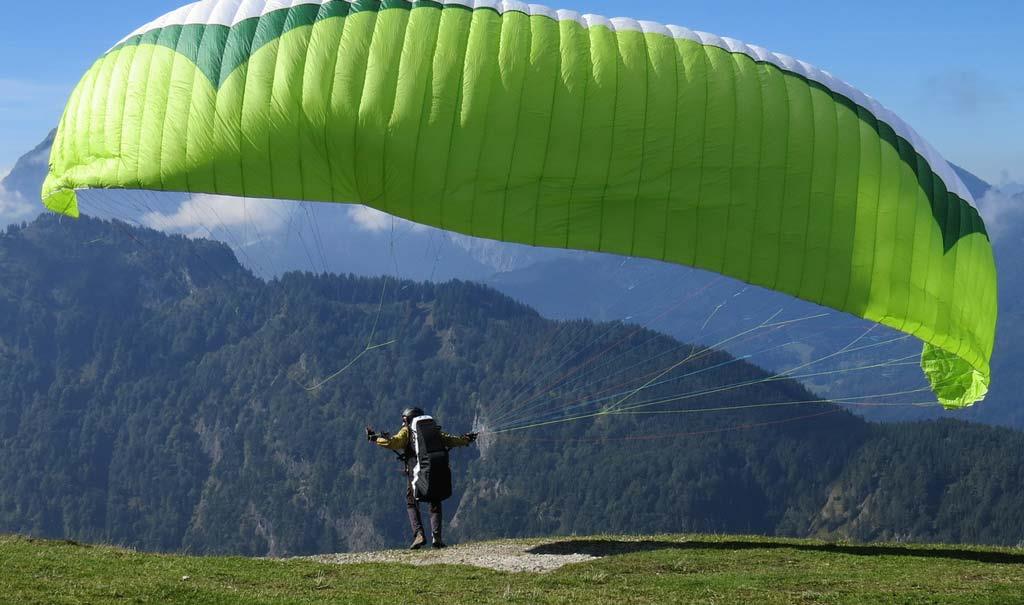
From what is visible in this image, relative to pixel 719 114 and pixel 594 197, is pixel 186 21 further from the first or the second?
pixel 719 114

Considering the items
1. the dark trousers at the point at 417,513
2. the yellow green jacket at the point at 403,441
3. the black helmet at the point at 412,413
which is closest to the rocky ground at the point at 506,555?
the dark trousers at the point at 417,513

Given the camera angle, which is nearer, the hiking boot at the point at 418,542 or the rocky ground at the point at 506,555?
the rocky ground at the point at 506,555

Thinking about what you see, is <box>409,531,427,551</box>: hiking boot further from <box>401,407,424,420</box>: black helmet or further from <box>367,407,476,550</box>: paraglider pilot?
<box>401,407,424,420</box>: black helmet

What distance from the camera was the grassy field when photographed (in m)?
16.9

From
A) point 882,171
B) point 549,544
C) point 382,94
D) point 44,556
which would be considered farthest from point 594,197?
point 44,556

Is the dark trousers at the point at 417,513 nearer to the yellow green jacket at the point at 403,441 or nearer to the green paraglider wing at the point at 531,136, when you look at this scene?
Answer: the yellow green jacket at the point at 403,441

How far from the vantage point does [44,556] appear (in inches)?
800

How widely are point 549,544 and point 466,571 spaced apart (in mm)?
4382

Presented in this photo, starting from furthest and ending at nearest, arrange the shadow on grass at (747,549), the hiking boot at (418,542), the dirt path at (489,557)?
the hiking boot at (418,542) < the shadow on grass at (747,549) < the dirt path at (489,557)

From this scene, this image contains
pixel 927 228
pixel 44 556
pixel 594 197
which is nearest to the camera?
pixel 44 556

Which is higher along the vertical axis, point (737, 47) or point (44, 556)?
point (737, 47)

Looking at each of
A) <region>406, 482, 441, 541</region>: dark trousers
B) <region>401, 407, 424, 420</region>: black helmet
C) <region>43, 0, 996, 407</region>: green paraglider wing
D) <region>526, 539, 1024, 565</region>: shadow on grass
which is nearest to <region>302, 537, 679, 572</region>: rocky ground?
<region>526, 539, 1024, 565</region>: shadow on grass

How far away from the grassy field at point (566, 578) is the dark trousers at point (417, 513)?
1.12 metres

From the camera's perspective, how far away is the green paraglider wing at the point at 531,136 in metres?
20.7
